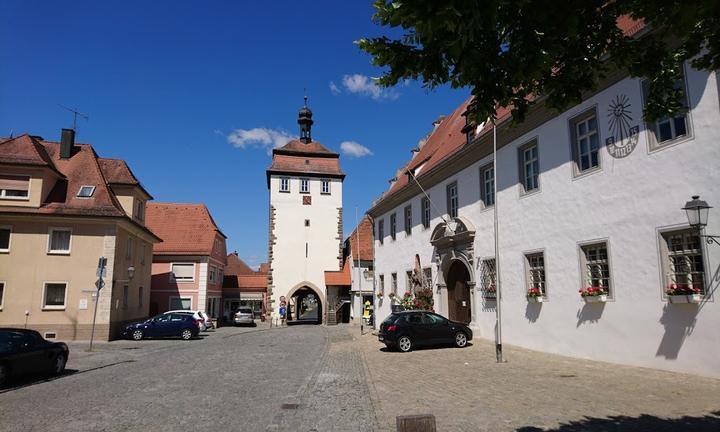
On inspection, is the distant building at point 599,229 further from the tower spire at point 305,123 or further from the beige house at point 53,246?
the tower spire at point 305,123

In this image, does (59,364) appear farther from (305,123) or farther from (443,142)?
(305,123)

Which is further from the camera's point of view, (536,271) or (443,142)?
(443,142)

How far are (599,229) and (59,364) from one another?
48.0 ft

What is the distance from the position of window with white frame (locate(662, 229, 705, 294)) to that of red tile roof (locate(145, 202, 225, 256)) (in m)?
34.6

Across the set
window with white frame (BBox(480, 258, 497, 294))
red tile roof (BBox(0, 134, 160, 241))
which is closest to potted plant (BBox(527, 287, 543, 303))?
window with white frame (BBox(480, 258, 497, 294))

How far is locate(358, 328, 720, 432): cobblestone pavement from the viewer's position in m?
7.07

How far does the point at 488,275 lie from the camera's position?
19.0 meters

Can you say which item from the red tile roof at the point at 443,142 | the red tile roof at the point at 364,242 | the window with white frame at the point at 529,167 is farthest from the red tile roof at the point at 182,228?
the window with white frame at the point at 529,167

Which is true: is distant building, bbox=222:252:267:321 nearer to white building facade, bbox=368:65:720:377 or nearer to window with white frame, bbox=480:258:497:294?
white building facade, bbox=368:65:720:377

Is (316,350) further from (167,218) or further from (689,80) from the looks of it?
(167,218)

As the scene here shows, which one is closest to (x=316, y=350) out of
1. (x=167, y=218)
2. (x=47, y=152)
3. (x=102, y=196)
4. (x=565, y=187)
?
(x=565, y=187)

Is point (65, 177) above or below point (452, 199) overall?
above

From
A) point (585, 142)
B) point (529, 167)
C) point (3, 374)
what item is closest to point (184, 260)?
point (3, 374)

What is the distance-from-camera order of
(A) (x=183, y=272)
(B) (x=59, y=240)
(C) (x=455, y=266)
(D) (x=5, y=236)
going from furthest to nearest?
1. (A) (x=183, y=272)
2. (B) (x=59, y=240)
3. (D) (x=5, y=236)
4. (C) (x=455, y=266)
